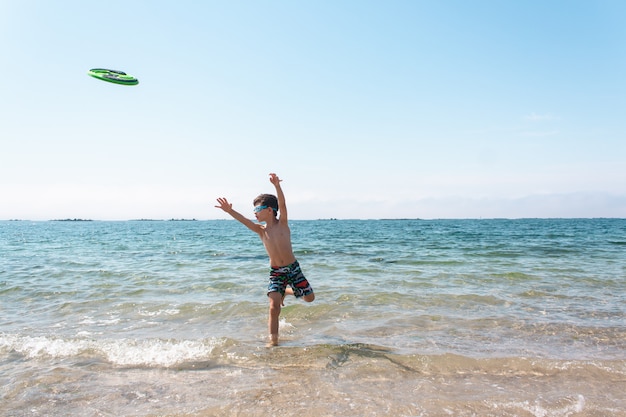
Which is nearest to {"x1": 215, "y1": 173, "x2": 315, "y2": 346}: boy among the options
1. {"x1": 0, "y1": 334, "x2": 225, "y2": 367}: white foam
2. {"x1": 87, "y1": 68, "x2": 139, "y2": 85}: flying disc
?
{"x1": 0, "y1": 334, "x2": 225, "y2": 367}: white foam

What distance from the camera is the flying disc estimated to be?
33.4 ft

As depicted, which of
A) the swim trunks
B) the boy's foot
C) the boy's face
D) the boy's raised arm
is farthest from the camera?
the swim trunks

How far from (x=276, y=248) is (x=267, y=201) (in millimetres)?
699

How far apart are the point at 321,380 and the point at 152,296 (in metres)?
6.35

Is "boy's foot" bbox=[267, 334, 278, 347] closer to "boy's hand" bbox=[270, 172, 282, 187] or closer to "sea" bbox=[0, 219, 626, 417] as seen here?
"sea" bbox=[0, 219, 626, 417]

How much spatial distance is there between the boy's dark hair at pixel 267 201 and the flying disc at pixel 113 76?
6.36m

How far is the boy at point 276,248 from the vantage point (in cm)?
590

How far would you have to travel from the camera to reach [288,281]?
6.22 metres

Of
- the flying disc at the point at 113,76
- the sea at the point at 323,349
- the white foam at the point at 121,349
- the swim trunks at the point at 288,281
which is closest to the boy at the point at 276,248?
the swim trunks at the point at 288,281

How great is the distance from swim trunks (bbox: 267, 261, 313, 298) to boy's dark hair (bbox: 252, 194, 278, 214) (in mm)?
885

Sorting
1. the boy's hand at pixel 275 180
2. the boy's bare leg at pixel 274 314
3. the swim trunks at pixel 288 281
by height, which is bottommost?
the boy's bare leg at pixel 274 314

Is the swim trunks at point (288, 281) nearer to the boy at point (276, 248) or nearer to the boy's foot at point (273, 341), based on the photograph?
the boy at point (276, 248)

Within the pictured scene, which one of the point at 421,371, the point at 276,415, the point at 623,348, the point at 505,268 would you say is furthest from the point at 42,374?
the point at 505,268

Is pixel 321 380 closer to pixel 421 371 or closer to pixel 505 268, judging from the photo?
pixel 421 371
